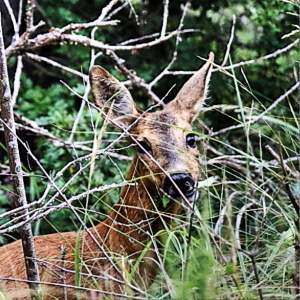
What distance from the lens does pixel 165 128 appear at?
5.39 metres

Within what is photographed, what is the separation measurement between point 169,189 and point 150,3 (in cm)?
373

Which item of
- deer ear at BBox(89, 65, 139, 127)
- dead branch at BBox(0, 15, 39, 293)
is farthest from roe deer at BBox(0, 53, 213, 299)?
dead branch at BBox(0, 15, 39, 293)

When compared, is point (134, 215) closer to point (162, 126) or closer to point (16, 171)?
point (162, 126)

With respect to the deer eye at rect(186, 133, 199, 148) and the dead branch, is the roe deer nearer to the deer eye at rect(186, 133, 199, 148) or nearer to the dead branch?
the deer eye at rect(186, 133, 199, 148)

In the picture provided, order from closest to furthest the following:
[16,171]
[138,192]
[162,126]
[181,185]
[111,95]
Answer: [16,171], [181,185], [138,192], [162,126], [111,95]

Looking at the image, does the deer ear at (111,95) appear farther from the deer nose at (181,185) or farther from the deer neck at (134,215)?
the deer nose at (181,185)

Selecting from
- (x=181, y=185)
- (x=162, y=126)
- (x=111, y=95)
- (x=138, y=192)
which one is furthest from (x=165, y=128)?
(x=181, y=185)

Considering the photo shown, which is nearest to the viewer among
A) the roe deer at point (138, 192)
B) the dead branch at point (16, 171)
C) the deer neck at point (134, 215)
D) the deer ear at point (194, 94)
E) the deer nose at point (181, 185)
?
the dead branch at point (16, 171)

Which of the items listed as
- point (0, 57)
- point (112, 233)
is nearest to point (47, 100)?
point (112, 233)

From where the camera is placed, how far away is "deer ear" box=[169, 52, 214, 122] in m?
5.66

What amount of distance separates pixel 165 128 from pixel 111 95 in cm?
37

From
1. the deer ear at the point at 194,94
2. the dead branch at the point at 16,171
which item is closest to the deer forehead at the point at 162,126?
the deer ear at the point at 194,94

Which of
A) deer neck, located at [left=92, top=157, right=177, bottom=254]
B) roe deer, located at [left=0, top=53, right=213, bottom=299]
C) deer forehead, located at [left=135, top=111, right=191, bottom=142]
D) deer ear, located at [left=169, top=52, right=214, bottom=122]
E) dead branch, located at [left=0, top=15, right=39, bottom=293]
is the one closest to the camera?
dead branch, located at [left=0, top=15, right=39, bottom=293]

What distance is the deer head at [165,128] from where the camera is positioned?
16.2ft
